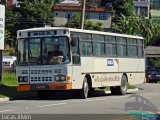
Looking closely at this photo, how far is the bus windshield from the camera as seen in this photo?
2295cm

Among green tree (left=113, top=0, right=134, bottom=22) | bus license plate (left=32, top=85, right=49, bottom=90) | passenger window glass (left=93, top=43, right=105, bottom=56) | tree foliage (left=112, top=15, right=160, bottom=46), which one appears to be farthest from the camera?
green tree (left=113, top=0, right=134, bottom=22)

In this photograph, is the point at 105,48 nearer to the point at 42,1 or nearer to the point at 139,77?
the point at 139,77

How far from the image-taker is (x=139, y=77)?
30.8m

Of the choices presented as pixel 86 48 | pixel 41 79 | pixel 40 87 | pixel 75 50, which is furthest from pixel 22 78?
pixel 86 48

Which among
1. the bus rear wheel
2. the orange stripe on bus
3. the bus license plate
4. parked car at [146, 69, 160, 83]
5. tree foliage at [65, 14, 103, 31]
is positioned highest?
the orange stripe on bus

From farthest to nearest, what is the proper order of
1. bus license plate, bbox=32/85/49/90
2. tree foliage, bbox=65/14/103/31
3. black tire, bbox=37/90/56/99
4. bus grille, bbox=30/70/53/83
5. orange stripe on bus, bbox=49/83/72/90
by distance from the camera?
1. tree foliage, bbox=65/14/103/31
2. black tire, bbox=37/90/56/99
3. bus grille, bbox=30/70/53/83
4. bus license plate, bbox=32/85/49/90
5. orange stripe on bus, bbox=49/83/72/90

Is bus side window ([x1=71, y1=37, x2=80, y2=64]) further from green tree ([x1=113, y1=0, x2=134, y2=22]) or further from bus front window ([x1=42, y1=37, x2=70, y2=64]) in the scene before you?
green tree ([x1=113, y1=0, x2=134, y2=22])

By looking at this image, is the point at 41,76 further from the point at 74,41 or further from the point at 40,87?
the point at 74,41

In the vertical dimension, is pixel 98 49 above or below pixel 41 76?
above

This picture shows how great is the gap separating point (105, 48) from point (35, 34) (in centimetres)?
443

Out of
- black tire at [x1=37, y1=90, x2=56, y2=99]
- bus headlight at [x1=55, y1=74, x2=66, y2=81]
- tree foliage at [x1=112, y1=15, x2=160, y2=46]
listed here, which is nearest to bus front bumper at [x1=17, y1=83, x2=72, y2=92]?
bus headlight at [x1=55, y1=74, x2=66, y2=81]

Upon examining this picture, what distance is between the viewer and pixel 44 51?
23.3 m

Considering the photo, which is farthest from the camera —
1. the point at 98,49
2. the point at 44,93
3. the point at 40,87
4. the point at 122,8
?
the point at 122,8

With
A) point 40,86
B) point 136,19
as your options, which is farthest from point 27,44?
point 136,19
